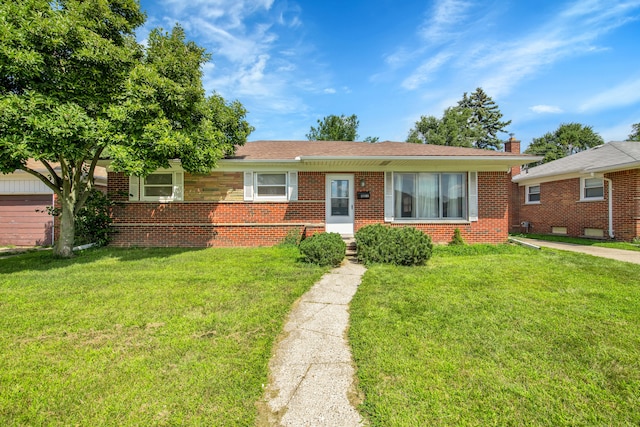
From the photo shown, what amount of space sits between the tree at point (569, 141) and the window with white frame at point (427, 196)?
34.5 meters

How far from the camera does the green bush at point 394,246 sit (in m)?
6.54

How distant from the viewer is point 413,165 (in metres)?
9.24

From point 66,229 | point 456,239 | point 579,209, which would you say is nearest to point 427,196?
point 456,239

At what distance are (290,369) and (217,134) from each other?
6693 mm

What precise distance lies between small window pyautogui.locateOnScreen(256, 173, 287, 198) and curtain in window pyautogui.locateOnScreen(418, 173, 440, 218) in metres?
4.34

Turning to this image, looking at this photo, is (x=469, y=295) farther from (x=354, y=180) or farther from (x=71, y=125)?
(x=71, y=125)

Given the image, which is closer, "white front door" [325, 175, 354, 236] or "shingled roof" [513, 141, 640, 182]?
"white front door" [325, 175, 354, 236]

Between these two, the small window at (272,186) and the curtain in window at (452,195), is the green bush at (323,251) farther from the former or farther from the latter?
the curtain in window at (452,195)

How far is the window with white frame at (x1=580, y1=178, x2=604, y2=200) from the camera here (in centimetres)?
1133

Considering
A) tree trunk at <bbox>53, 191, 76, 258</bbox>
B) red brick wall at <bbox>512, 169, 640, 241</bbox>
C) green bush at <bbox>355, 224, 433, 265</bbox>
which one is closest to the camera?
green bush at <bbox>355, 224, 433, 265</bbox>

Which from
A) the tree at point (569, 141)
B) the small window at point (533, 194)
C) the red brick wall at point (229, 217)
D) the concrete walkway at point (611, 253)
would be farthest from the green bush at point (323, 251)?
the tree at point (569, 141)

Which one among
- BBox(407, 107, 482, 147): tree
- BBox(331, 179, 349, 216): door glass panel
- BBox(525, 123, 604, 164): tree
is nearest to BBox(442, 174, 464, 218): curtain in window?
BBox(331, 179, 349, 216): door glass panel

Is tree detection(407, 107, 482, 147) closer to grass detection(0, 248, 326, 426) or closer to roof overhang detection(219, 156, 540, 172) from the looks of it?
roof overhang detection(219, 156, 540, 172)

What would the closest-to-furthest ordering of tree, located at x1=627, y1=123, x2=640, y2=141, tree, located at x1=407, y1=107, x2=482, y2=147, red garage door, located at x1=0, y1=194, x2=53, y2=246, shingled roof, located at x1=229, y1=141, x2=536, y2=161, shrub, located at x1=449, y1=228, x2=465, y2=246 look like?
shingled roof, located at x1=229, y1=141, x2=536, y2=161 → shrub, located at x1=449, y1=228, x2=465, y2=246 → red garage door, located at x1=0, y1=194, x2=53, y2=246 → tree, located at x1=627, y1=123, x2=640, y2=141 → tree, located at x1=407, y1=107, x2=482, y2=147
